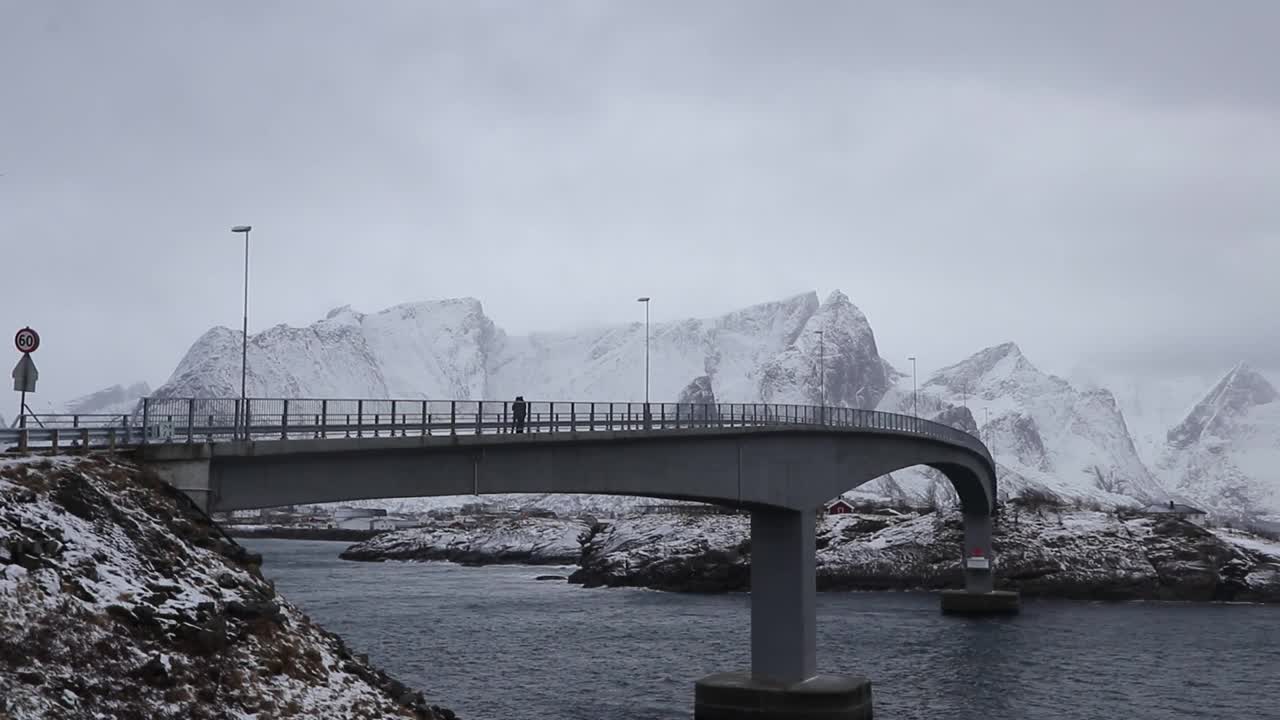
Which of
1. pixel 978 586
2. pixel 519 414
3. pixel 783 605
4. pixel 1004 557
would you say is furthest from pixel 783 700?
pixel 1004 557

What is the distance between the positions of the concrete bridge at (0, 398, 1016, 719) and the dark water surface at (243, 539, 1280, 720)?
15.1ft

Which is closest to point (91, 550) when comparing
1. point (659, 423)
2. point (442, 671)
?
point (659, 423)

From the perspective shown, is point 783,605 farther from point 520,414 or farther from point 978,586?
point 978,586

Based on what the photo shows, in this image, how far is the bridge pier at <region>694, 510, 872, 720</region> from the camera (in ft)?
158

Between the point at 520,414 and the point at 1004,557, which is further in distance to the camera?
the point at 1004,557

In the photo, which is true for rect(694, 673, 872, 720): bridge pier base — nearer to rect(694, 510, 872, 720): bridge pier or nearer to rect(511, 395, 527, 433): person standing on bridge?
rect(694, 510, 872, 720): bridge pier

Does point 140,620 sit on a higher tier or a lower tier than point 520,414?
lower

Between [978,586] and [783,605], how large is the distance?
54.9m

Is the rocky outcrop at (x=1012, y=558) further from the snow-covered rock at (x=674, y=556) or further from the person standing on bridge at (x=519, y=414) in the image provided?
the person standing on bridge at (x=519, y=414)

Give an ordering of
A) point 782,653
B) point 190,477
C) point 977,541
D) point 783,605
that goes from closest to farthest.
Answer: point 190,477 → point 782,653 → point 783,605 → point 977,541

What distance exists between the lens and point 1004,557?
4606 inches

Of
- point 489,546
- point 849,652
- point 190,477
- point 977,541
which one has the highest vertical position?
point 190,477

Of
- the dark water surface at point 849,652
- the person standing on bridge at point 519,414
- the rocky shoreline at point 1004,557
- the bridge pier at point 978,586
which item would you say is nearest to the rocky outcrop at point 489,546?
the rocky shoreline at point 1004,557

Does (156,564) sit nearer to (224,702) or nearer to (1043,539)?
(224,702)
